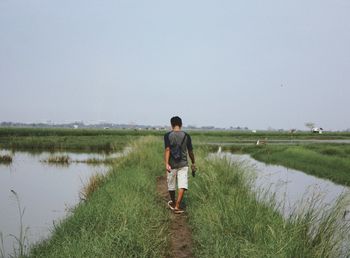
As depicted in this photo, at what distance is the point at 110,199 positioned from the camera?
7.85 meters

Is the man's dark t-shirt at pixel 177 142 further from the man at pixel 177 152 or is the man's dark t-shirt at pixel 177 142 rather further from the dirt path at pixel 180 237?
the dirt path at pixel 180 237

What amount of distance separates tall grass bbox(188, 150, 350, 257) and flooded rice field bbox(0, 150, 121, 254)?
2807mm

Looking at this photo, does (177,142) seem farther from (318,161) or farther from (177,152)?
(318,161)

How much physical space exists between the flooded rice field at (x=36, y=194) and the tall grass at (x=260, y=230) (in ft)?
9.21

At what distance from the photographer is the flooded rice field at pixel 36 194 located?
31.0 feet

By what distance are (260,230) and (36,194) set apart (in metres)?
11.3

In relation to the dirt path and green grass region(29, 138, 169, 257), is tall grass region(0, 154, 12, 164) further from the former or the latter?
the dirt path

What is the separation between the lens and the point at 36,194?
14.5 meters

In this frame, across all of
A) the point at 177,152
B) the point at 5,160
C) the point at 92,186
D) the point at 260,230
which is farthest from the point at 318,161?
the point at 5,160

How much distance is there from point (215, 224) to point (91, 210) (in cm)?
227

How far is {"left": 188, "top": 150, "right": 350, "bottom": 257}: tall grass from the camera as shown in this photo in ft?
15.2

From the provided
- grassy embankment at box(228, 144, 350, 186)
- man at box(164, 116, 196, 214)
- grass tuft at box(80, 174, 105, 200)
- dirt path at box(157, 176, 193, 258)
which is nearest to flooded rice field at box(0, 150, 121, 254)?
grass tuft at box(80, 174, 105, 200)

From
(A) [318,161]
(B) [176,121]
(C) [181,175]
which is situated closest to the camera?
(B) [176,121]

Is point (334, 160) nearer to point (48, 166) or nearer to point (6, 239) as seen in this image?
point (48, 166)
